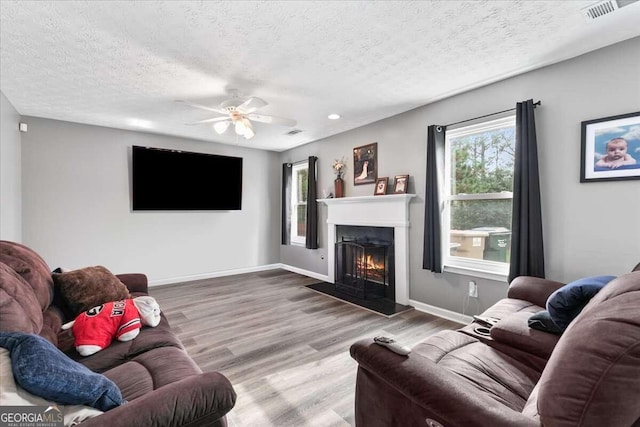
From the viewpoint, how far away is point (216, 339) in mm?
2957

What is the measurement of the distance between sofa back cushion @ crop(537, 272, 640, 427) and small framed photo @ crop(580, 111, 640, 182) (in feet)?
6.63

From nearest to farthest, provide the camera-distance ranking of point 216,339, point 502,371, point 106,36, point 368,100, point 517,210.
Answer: point 502,371, point 106,36, point 517,210, point 216,339, point 368,100

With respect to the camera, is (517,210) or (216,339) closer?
(517,210)

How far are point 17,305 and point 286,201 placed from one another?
492cm

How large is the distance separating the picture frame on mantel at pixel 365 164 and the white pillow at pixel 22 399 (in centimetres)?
390

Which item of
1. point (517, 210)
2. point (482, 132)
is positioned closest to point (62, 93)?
point (482, 132)

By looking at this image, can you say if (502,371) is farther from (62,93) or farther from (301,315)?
(62,93)

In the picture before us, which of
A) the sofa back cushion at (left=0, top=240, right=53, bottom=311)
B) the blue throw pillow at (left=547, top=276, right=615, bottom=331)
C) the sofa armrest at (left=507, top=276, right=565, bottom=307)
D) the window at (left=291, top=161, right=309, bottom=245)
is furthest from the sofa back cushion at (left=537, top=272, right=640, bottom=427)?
the window at (left=291, top=161, right=309, bottom=245)

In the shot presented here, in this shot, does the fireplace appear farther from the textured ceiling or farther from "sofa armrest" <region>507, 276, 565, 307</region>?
the textured ceiling

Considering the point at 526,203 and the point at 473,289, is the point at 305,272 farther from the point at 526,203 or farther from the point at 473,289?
the point at 526,203

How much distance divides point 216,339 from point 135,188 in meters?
3.07

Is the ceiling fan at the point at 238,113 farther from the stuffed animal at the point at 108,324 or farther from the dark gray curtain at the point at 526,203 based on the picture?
the dark gray curtain at the point at 526,203

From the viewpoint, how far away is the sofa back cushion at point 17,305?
4.06ft

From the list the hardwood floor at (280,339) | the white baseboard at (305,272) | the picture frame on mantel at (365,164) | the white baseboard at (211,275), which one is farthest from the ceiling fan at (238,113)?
the white baseboard at (211,275)
